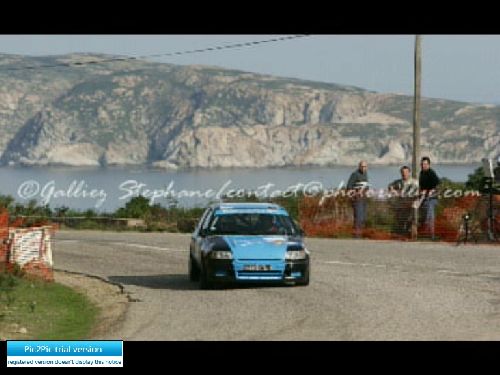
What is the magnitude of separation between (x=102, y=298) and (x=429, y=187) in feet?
48.3

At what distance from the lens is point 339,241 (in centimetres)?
3334

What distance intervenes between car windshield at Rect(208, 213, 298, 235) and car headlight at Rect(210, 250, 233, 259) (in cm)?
92

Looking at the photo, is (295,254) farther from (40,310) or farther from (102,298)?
(40,310)

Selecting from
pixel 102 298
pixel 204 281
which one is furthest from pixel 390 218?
pixel 102 298

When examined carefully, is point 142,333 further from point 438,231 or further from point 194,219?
point 194,219

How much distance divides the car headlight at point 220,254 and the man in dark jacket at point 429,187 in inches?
524

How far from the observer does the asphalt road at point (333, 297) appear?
15.8m

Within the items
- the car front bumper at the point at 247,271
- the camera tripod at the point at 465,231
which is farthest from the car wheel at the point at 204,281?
the camera tripod at the point at 465,231

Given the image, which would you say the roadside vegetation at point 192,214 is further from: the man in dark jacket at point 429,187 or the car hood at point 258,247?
the car hood at point 258,247

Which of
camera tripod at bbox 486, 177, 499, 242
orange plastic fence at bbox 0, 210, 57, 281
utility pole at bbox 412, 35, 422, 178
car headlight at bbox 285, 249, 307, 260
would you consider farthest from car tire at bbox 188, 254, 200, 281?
utility pole at bbox 412, 35, 422, 178

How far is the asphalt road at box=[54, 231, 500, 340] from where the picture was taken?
1577 cm

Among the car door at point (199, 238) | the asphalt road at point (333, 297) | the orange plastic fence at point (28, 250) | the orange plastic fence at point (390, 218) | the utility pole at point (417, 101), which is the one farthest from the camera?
the utility pole at point (417, 101)

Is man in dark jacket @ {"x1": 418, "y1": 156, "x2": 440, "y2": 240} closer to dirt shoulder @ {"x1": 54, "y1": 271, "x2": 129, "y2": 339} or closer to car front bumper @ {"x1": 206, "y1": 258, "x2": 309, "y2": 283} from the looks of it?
dirt shoulder @ {"x1": 54, "y1": 271, "x2": 129, "y2": 339}
